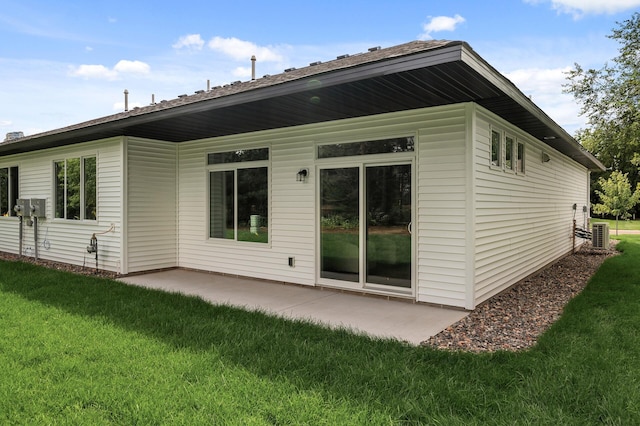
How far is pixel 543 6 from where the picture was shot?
889 cm

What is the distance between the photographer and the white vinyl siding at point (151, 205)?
736 centimetres

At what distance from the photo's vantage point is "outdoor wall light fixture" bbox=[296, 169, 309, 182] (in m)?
6.27

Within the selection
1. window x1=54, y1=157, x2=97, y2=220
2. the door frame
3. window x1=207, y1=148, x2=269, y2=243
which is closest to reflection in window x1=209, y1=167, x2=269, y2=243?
window x1=207, y1=148, x2=269, y2=243

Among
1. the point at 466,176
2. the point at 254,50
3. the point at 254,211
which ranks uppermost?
the point at 254,50

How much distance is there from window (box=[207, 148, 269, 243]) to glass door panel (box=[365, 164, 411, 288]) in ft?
6.32

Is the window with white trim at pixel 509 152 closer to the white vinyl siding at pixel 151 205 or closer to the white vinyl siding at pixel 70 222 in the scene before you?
the white vinyl siding at pixel 151 205

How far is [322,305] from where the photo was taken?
5.19 m

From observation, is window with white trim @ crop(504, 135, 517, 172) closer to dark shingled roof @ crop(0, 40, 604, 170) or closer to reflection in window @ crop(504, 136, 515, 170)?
reflection in window @ crop(504, 136, 515, 170)

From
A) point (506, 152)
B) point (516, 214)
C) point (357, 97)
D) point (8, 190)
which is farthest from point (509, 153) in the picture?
point (8, 190)

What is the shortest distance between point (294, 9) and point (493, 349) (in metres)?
8.12

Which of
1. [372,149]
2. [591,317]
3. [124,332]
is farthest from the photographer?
[372,149]

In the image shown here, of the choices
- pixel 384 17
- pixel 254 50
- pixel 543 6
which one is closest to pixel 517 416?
pixel 384 17

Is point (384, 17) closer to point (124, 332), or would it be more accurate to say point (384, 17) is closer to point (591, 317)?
point (591, 317)

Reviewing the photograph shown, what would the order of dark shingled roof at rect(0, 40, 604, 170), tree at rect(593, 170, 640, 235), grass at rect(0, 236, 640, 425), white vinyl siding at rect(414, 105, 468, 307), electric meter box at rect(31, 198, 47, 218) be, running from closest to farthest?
1. grass at rect(0, 236, 640, 425)
2. dark shingled roof at rect(0, 40, 604, 170)
3. white vinyl siding at rect(414, 105, 468, 307)
4. electric meter box at rect(31, 198, 47, 218)
5. tree at rect(593, 170, 640, 235)
